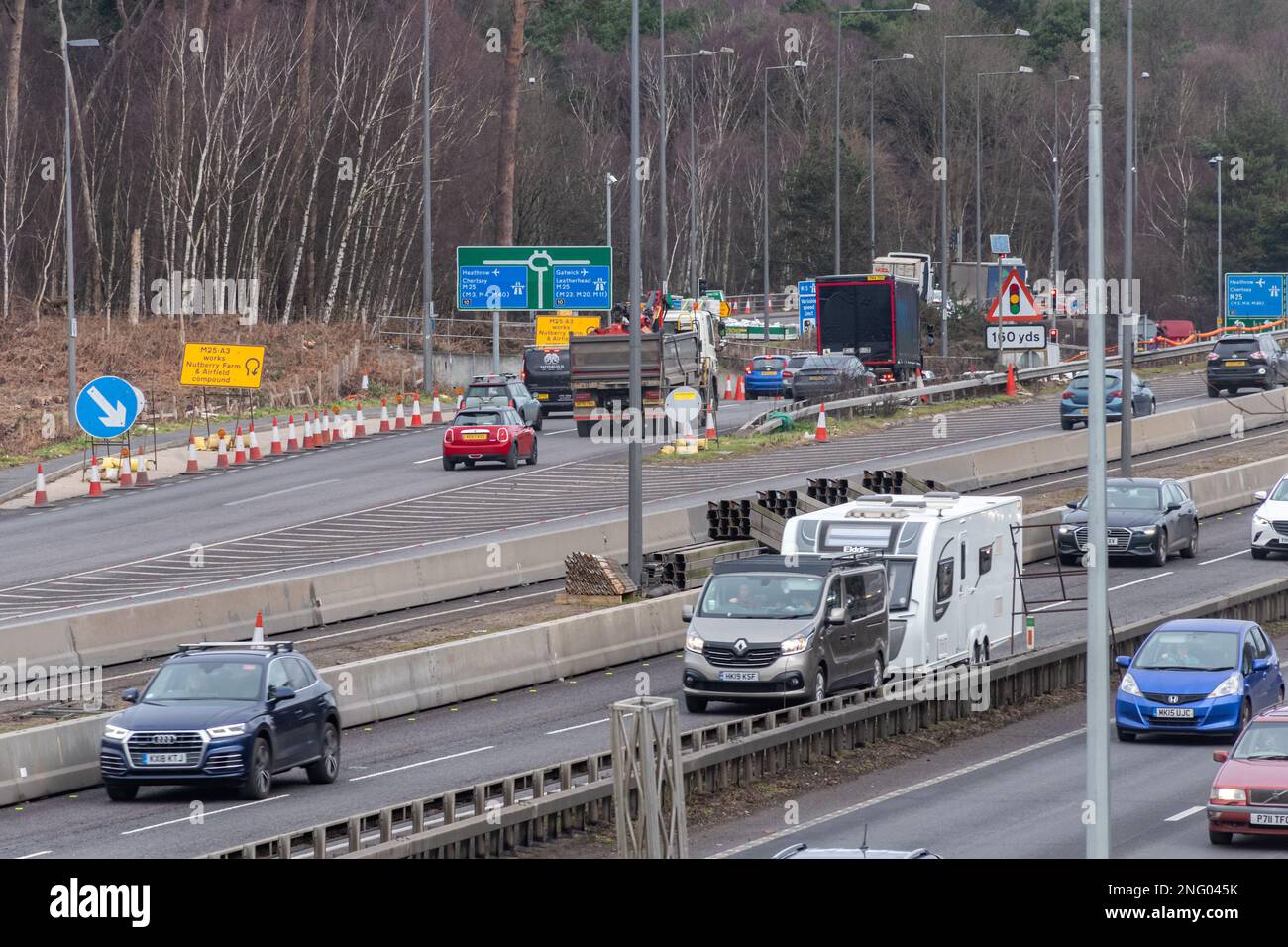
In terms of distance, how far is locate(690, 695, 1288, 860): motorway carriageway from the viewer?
17.3m

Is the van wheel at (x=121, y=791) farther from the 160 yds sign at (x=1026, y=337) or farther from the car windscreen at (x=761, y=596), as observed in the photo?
the 160 yds sign at (x=1026, y=337)

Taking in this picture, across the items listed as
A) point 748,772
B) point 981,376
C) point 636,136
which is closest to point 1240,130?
point 981,376

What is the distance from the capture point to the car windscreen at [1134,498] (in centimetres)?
3619

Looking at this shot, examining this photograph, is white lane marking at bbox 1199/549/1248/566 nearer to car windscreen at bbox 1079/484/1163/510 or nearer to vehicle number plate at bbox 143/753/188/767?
car windscreen at bbox 1079/484/1163/510

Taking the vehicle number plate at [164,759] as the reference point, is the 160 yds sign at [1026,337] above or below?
above

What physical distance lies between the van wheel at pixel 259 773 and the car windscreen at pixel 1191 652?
33.9 ft

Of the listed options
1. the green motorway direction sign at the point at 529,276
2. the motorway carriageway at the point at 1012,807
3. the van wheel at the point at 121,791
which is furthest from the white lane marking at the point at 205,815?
the green motorway direction sign at the point at 529,276

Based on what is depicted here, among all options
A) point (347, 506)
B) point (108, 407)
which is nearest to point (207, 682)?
point (108, 407)

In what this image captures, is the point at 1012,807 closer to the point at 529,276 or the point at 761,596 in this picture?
the point at 761,596

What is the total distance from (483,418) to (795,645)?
2372 centimetres

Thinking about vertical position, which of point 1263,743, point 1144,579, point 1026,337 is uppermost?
point 1026,337

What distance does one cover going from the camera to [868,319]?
61.1 m

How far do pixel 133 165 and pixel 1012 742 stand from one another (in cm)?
5866
